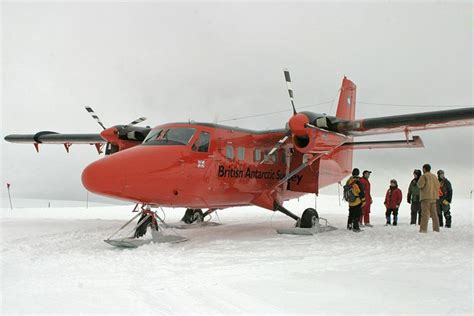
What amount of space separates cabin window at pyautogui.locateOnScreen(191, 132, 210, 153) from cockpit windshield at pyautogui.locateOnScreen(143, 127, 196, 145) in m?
0.22

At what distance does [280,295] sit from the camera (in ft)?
15.0

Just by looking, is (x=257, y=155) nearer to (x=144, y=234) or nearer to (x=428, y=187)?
(x=144, y=234)

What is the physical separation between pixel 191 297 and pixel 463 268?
4.36 meters

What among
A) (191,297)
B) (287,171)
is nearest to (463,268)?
(191,297)

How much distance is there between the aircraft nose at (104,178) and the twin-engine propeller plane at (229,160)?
0.06 ft

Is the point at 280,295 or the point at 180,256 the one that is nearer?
the point at 280,295

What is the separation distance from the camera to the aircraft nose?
26.9 feet

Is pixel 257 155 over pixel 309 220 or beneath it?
over

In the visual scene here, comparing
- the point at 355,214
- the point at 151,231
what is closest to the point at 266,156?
the point at 355,214

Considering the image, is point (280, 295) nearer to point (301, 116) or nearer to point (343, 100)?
point (301, 116)

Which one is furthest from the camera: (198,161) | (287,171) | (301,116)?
(287,171)

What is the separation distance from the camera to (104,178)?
8211 millimetres

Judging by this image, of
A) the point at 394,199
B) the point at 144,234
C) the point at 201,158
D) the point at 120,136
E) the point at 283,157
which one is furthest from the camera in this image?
the point at 394,199

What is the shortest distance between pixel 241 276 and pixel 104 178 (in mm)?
3989
